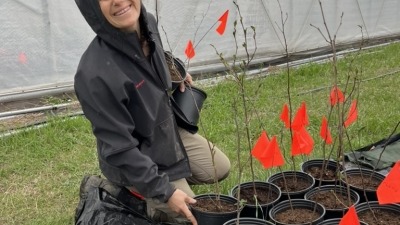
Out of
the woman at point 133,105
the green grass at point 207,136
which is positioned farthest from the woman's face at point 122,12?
the green grass at point 207,136

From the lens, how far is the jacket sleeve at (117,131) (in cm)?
199

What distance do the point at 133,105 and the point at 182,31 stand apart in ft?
11.6

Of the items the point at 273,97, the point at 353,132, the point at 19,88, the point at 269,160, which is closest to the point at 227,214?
the point at 269,160

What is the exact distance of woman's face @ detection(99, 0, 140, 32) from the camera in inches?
79.1

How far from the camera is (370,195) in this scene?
2289 mm

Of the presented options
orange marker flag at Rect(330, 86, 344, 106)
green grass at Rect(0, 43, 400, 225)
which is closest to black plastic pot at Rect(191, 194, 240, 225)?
green grass at Rect(0, 43, 400, 225)

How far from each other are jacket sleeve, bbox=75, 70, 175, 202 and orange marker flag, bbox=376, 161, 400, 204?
0.81 meters

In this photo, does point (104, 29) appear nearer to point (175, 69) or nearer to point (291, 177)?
point (175, 69)

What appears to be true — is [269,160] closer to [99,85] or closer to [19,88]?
[99,85]

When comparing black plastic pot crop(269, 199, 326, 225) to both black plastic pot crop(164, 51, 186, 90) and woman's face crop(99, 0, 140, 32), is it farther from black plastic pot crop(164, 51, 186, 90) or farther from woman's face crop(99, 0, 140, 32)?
woman's face crop(99, 0, 140, 32)

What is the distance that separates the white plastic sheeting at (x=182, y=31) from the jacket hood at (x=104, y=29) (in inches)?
53.8

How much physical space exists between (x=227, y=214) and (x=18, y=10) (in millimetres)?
3234

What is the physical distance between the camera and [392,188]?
5.62ft

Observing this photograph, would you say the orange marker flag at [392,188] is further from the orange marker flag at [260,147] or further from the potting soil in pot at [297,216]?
the orange marker flag at [260,147]
